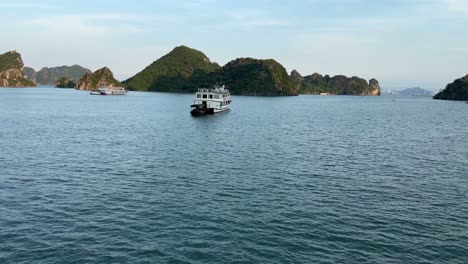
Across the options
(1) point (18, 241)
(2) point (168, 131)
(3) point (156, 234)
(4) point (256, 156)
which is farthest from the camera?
(2) point (168, 131)

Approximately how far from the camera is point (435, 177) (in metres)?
51.0

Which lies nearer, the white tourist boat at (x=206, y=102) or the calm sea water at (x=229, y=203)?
the calm sea water at (x=229, y=203)

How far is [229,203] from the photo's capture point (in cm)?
3869

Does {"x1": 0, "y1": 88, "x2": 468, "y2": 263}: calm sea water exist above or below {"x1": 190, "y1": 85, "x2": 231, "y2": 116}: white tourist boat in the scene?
below

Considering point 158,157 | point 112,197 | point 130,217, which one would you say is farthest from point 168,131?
point 130,217

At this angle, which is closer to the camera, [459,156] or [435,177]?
[435,177]

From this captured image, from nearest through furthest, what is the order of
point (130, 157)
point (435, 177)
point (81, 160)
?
point (435, 177)
point (81, 160)
point (130, 157)

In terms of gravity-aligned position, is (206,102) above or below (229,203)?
above

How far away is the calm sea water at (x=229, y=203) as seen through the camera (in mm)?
27766

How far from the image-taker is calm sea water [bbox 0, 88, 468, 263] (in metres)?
27.8

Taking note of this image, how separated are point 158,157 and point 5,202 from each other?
27.7m

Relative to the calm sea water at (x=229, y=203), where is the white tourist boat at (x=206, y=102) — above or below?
above

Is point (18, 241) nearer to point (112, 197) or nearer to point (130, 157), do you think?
point (112, 197)

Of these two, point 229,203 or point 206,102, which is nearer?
point 229,203
